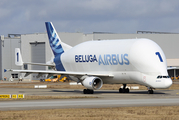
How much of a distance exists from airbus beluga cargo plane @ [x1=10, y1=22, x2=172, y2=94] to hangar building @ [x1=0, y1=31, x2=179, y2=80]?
7338cm

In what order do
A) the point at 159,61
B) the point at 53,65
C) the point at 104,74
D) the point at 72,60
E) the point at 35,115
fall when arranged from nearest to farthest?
the point at 35,115, the point at 159,61, the point at 104,74, the point at 72,60, the point at 53,65

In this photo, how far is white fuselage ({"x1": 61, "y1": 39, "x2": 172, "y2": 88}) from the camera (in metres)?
39.8

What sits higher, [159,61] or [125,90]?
[159,61]

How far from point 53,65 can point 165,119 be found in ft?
120

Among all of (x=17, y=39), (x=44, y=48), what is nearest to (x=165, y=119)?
(x=44, y=48)

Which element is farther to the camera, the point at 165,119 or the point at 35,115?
the point at 35,115

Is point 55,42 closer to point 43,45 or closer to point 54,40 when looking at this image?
point 54,40

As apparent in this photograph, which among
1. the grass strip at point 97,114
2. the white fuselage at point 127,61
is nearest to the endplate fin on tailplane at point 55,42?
the white fuselage at point 127,61

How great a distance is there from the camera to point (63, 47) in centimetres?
5450

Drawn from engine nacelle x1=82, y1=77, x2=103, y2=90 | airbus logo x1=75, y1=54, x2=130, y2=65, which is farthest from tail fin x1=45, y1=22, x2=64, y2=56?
engine nacelle x1=82, y1=77, x2=103, y2=90

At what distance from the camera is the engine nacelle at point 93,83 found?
4174 cm

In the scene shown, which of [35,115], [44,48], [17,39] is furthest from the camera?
[17,39]

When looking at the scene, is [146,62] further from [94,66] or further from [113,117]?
[113,117]

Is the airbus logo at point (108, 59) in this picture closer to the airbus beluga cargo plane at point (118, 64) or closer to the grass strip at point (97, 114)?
the airbus beluga cargo plane at point (118, 64)
